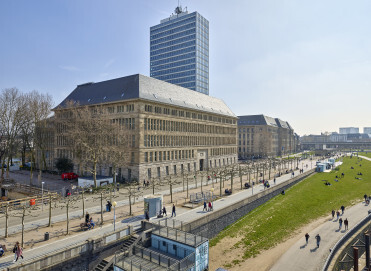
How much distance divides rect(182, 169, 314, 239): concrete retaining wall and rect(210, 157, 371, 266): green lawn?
72cm

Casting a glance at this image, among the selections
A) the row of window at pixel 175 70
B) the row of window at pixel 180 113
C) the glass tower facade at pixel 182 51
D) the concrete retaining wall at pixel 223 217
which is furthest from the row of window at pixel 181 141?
the row of window at pixel 175 70

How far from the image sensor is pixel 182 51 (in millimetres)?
130625

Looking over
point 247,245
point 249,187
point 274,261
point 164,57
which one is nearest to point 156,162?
point 249,187

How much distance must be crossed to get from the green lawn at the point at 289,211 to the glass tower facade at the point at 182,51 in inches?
3301

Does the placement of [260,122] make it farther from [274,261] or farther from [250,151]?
[274,261]

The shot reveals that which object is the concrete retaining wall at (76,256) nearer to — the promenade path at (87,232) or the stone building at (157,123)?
the promenade path at (87,232)

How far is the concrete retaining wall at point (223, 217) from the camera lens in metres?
26.8

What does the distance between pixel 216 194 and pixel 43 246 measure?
28100 mm

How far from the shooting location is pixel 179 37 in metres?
132

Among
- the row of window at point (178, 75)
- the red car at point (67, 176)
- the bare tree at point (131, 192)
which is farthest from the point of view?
the row of window at point (178, 75)

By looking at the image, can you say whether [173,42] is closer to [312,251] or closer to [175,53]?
[175,53]

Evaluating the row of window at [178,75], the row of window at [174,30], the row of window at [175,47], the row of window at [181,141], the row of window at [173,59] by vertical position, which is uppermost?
the row of window at [174,30]

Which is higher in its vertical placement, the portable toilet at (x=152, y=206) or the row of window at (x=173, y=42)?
the row of window at (x=173, y=42)

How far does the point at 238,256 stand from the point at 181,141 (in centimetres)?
4245
